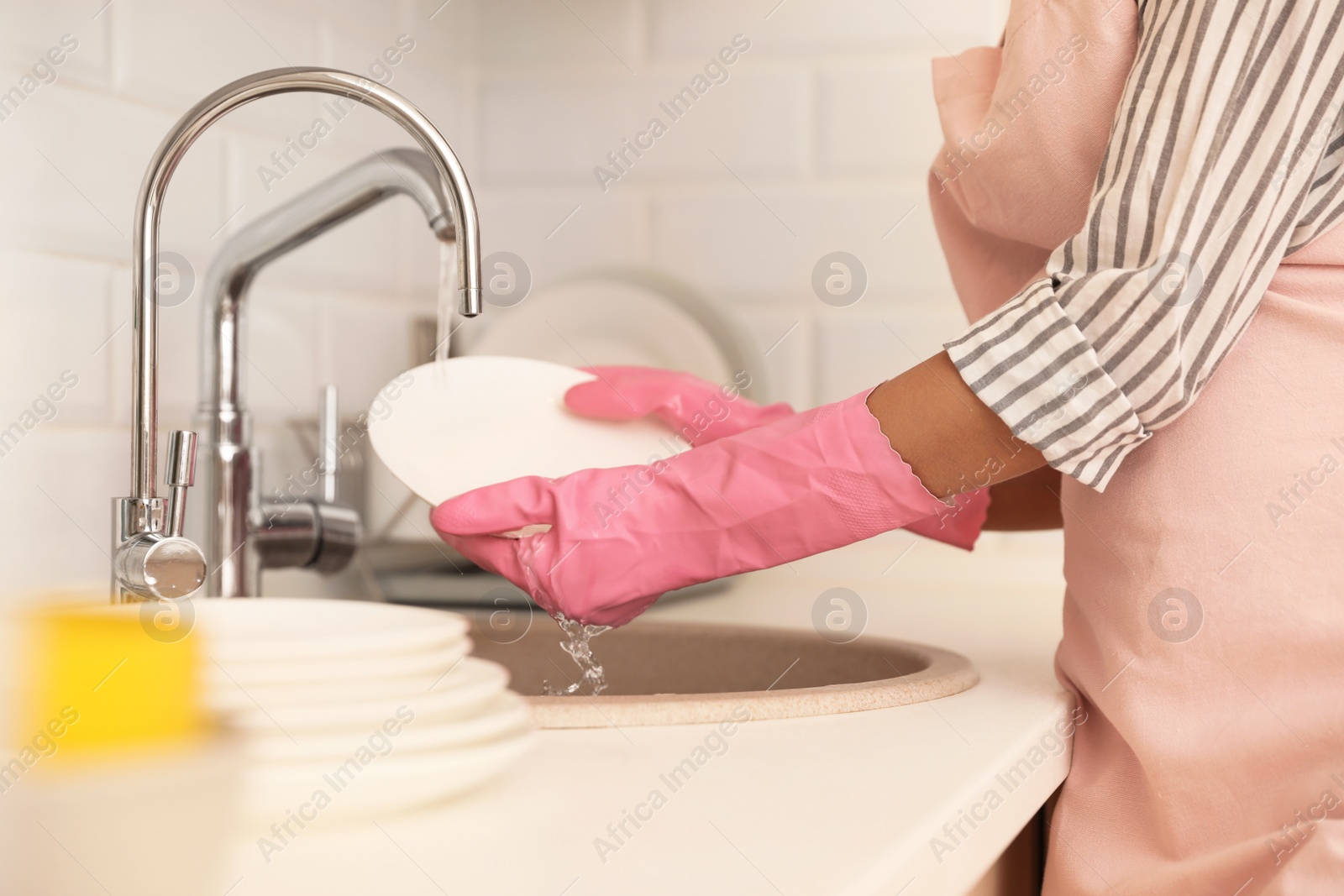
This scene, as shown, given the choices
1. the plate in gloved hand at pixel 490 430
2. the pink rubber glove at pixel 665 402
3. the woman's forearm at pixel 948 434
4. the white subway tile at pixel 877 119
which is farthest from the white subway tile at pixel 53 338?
the white subway tile at pixel 877 119

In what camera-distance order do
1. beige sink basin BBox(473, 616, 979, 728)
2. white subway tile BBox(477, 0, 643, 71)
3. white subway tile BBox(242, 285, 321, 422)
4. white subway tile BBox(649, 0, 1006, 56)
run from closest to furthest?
beige sink basin BBox(473, 616, 979, 728)
white subway tile BBox(242, 285, 321, 422)
white subway tile BBox(649, 0, 1006, 56)
white subway tile BBox(477, 0, 643, 71)

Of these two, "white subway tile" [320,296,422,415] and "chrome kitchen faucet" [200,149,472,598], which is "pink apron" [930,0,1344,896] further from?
"white subway tile" [320,296,422,415]

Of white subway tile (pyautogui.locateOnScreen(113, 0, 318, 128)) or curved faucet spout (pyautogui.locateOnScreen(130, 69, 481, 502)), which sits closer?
curved faucet spout (pyautogui.locateOnScreen(130, 69, 481, 502))

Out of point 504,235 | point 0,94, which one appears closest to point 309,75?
point 0,94

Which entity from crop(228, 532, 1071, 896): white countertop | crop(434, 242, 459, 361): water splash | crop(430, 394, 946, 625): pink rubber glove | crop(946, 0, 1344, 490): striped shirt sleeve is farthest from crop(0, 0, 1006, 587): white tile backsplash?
crop(946, 0, 1344, 490): striped shirt sleeve

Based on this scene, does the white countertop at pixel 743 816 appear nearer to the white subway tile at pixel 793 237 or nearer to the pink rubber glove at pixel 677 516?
the pink rubber glove at pixel 677 516

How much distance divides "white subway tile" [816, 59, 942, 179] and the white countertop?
2.39ft

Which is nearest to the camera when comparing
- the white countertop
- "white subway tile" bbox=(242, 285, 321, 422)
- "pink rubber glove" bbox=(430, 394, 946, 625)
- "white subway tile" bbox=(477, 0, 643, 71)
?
the white countertop

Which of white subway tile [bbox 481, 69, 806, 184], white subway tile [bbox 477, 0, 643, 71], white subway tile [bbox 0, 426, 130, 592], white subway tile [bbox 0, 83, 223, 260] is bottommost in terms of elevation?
white subway tile [bbox 0, 426, 130, 592]

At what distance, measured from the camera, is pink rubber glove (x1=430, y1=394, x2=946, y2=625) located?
0.60 metres

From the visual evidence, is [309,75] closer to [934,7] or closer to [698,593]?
[698,593]

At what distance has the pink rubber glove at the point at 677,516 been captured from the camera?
597 mm

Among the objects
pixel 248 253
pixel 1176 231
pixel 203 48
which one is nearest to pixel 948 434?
pixel 1176 231

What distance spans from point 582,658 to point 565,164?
0.78 metres
